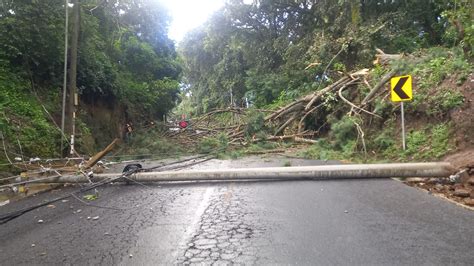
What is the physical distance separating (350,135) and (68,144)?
10.3m

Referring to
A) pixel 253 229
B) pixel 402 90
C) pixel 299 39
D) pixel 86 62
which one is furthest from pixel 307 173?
Answer: pixel 299 39

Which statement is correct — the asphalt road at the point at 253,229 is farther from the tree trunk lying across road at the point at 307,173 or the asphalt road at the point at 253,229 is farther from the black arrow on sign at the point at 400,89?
the black arrow on sign at the point at 400,89

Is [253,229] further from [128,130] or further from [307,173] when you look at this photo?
[128,130]

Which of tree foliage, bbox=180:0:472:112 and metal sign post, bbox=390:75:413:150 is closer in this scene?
metal sign post, bbox=390:75:413:150

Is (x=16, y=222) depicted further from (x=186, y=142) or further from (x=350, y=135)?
(x=186, y=142)

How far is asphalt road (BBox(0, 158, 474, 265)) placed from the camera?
159 inches

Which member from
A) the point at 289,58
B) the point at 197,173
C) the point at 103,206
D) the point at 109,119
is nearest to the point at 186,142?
the point at 109,119

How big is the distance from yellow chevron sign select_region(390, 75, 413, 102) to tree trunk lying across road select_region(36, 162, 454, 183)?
2821 mm

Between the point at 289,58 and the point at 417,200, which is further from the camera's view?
the point at 289,58

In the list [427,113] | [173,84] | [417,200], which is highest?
[173,84]

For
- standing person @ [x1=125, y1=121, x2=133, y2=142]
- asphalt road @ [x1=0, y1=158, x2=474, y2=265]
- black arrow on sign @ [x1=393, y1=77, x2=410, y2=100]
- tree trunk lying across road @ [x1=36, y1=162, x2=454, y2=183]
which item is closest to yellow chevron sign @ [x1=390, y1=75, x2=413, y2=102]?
black arrow on sign @ [x1=393, y1=77, x2=410, y2=100]

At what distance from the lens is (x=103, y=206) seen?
267 inches

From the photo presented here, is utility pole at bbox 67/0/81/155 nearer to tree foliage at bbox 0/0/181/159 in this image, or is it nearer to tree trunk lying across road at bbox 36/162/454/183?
tree foliage at bbox 0/0/181/159

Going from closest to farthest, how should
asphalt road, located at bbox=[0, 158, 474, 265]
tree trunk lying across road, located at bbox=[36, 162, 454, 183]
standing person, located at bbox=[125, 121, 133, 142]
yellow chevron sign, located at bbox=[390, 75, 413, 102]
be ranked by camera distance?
asphalt road, located at bbox=[0, 158, 474, 265]
tree trunk lying across road, located at bbox=[36, 162, 454, 183]
yellow chevron sign, located at bbox=[390, 75, 413, 102]
standing person, located at bbox=[125, 121, 133, 142]
